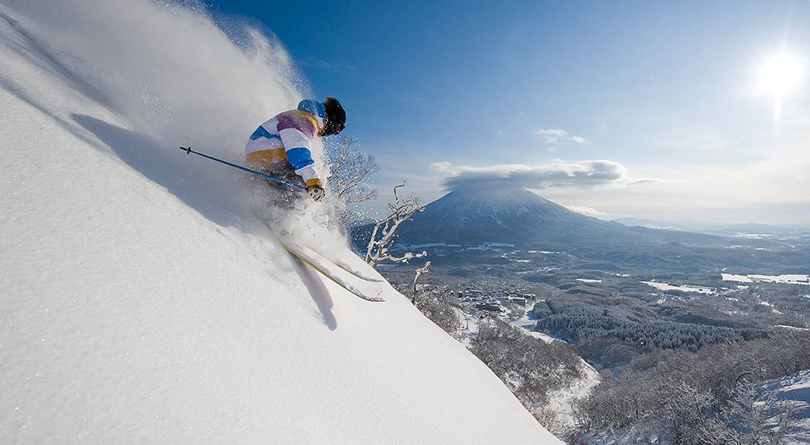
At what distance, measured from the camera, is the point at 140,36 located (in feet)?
13.5

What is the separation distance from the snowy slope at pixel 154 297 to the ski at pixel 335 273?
14 cm

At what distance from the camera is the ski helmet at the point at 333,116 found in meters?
3.82

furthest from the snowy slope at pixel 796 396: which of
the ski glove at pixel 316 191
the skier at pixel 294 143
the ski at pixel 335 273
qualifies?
the skier at pixel 294 143

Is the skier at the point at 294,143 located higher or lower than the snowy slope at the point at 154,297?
higher

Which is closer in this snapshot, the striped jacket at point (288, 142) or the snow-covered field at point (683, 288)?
the striped jacket at point (288, 142)

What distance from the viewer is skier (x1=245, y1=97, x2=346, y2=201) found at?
10.3ft

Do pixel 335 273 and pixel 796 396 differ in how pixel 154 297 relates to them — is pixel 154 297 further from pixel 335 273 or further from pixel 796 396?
pixel 796 396

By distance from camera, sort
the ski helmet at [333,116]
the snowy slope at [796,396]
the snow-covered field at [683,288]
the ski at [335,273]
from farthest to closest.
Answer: the snow-covered field at [683,288] < the snowy slope at [796,396] < the ski helmet at [333,116] < the ski at [335,273]

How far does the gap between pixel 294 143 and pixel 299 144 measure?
0.05 metres

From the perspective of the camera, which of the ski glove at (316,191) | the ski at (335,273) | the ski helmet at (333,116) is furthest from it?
the ski helmet at (333,116)

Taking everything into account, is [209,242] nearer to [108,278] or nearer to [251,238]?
[251,238]

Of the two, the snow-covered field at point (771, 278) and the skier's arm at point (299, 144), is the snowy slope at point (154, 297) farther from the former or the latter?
the snow-covered field at point (771, 278)

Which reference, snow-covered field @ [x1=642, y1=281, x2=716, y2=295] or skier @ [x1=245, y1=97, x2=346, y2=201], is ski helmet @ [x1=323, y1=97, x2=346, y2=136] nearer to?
skier @ [x1=245, y1=97, x2=346, y2=201]

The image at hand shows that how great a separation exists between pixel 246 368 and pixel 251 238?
4.66ft
